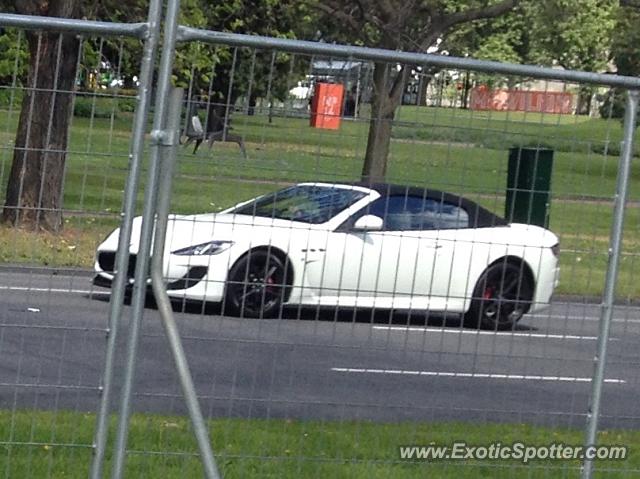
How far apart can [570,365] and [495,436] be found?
50.2 inches

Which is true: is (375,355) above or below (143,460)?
above

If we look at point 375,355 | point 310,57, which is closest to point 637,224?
point 375,355

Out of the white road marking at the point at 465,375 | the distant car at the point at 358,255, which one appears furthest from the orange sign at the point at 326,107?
the white road marking at the point at 465,375

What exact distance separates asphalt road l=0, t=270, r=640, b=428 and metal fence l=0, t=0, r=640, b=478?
0.05ft

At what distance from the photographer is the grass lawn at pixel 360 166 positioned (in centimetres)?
493

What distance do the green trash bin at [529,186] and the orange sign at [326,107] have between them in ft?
2.27

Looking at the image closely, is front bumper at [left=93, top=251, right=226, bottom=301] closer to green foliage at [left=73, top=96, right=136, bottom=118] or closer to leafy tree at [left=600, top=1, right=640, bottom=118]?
green foliage at [left=73, top=96, right=136, bottom=118]

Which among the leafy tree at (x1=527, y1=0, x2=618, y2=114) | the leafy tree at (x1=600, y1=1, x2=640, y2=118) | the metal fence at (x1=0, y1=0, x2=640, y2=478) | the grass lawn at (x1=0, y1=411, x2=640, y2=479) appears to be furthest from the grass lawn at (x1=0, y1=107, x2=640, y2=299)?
the leafy tree at (x1=527, y1=0, x2=618, y2=114)

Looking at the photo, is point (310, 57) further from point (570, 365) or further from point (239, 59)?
point (570, 365)

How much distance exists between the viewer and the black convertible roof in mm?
5148

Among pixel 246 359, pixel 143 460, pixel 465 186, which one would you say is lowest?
pixel 143 460

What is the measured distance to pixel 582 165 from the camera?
17.6 ft

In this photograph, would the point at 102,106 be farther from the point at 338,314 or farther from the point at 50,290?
the point at 338,314

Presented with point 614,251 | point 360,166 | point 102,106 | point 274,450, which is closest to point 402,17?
point 274,450
